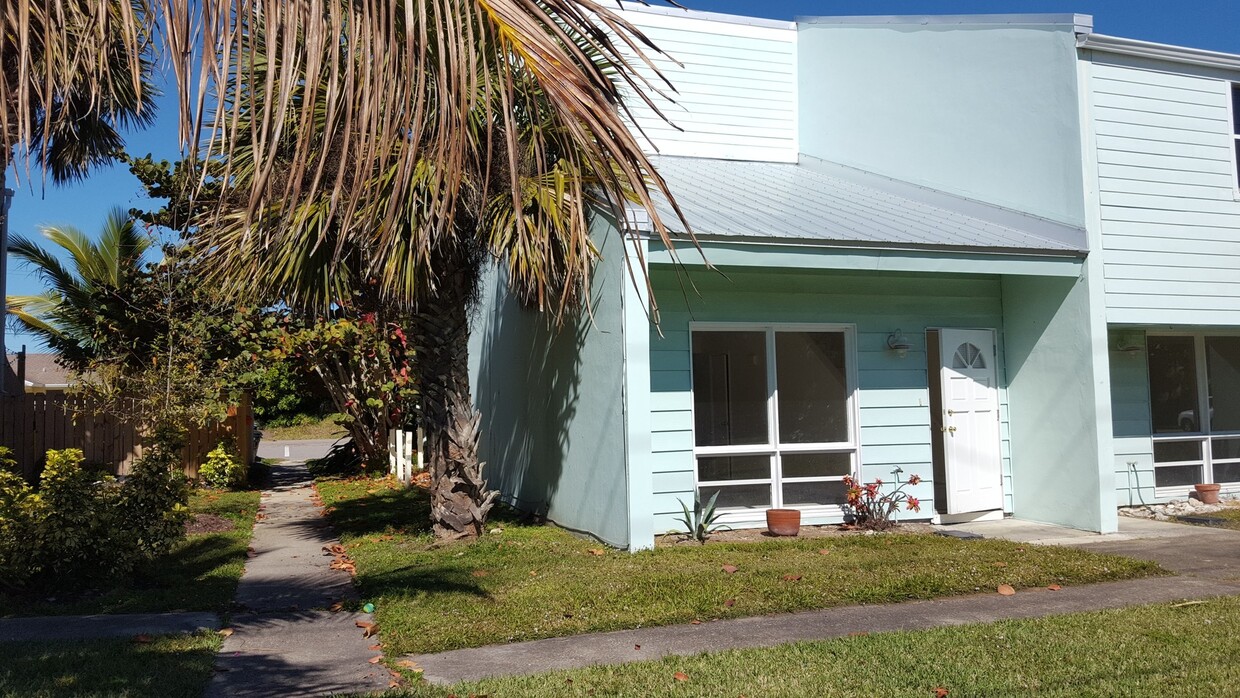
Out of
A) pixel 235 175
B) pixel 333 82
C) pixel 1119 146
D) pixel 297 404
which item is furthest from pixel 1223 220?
pixel 297 404

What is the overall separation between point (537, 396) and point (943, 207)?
5632mm

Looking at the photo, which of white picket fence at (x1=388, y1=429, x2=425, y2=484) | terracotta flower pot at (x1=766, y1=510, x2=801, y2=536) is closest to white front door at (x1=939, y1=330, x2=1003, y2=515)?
terracotta flower pot at (x1=766, y1=510, x2=801, y2=536)

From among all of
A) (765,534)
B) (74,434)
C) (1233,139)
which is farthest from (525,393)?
(1233,139)

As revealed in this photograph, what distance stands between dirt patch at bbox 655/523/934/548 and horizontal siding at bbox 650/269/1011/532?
0.27 metres

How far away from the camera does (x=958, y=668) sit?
548cm

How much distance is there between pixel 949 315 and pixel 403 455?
31.2ft

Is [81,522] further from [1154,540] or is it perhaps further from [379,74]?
[1154,540]

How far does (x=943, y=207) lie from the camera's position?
12.2 m

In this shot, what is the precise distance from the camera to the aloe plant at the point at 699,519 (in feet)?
33.2

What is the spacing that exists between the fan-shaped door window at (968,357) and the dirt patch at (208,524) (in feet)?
29.2

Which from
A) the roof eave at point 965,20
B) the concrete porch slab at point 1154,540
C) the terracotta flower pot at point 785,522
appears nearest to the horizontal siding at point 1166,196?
the roof eave at point 965,20

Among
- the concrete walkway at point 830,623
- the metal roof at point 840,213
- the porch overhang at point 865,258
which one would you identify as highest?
the metal roof at point 840,213

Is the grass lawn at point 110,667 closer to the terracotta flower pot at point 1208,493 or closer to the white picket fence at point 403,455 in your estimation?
the white picket fence at point 403,455

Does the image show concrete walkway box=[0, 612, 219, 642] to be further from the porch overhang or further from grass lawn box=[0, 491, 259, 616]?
the porch overhang
